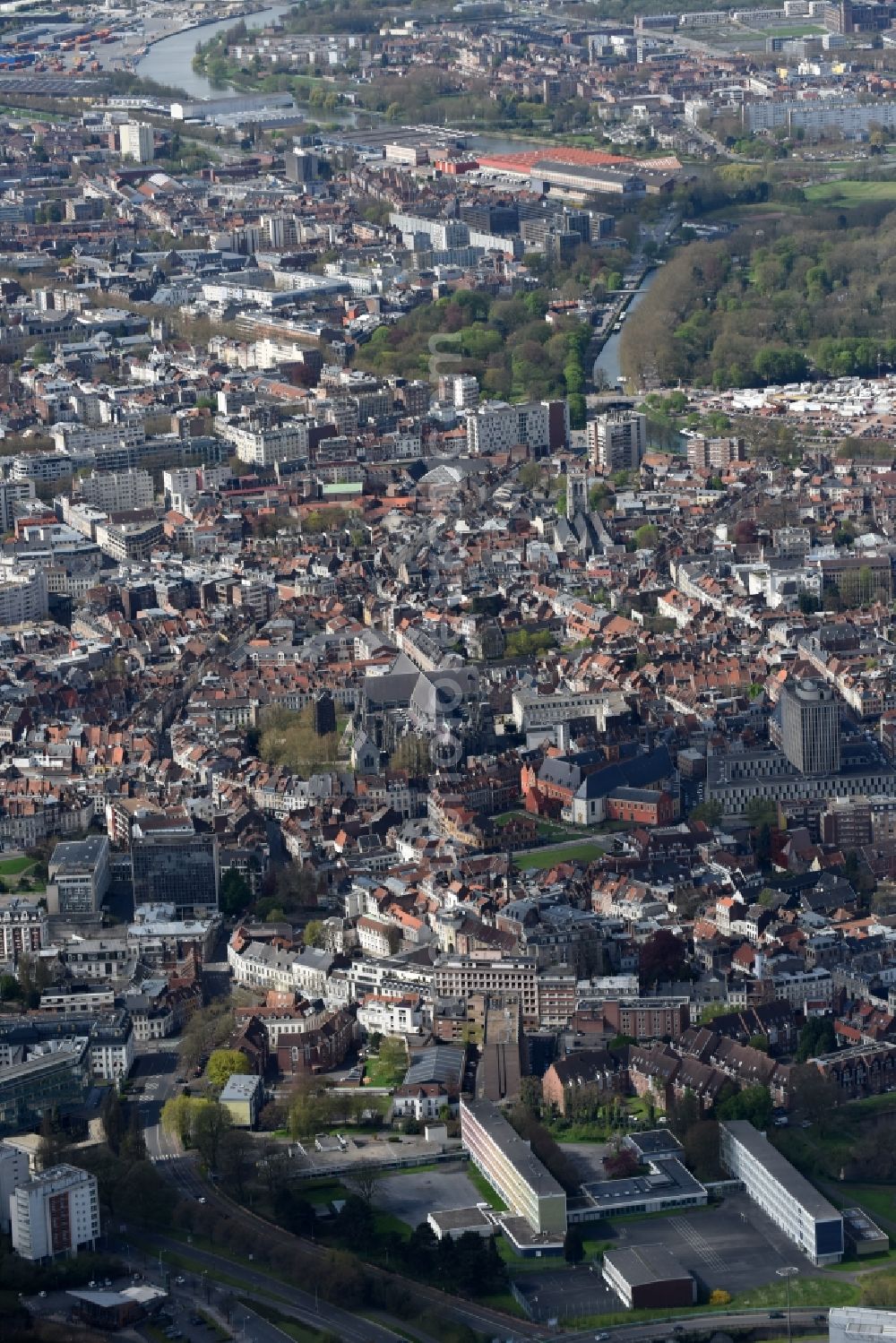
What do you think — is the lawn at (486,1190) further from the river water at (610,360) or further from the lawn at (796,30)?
the lawn at (796,30)

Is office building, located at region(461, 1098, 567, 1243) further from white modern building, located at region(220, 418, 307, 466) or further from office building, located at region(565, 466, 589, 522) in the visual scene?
white modern building, located at region(220, 418, 307, 466)

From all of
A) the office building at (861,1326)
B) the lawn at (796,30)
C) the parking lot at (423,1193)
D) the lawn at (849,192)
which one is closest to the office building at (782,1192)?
the office building at (861,1326)

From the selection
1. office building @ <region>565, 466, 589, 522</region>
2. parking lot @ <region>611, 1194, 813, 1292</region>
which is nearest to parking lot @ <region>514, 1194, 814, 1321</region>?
parking lot @ <region>611, 1194, 813, 1292</region>

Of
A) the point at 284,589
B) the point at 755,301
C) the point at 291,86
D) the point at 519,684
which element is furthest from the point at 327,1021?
the point at 291,86

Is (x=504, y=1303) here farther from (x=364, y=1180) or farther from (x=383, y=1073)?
(x=383, y=1073)

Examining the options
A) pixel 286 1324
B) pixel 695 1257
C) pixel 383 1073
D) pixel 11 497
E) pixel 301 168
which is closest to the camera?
pixel 286 1324

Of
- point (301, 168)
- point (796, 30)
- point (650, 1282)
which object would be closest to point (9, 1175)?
point (650, 1282)
